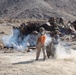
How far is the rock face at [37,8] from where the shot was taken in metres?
93.1

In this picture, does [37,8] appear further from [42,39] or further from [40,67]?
[40,67]

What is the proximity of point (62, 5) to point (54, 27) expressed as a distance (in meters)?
70.5

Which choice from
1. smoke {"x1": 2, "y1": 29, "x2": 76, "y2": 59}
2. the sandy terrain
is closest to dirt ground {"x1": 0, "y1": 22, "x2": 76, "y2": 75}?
the sandy terrain

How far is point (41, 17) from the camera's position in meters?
91.1

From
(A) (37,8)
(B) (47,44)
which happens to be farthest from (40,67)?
(A) (37,8)

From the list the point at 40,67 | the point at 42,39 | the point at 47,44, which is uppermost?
the point at 42,39

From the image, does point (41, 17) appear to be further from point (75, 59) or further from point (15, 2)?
point (75, 59)

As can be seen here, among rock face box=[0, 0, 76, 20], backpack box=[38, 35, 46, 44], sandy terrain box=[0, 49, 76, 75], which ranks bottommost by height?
sandy terrain box=[0, 49, 76, 75]

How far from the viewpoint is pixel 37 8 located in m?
96.1

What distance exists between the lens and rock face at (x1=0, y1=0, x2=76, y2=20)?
93062 millimetres

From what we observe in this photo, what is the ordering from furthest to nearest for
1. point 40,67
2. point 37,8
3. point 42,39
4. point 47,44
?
1. point 37,8
2. point 47,44
3. point 42,39
4. point 40,67

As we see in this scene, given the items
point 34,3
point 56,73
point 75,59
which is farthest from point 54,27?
point 34,3

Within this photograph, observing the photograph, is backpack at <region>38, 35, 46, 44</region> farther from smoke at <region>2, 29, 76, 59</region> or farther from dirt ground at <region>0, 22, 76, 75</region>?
smoke at <region>2, 29, 76, 59</region>

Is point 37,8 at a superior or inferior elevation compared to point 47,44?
superior
